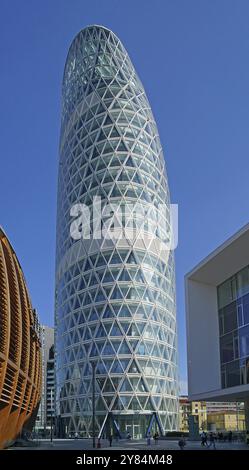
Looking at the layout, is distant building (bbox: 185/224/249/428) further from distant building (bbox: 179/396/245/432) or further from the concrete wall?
distant building (bbox: 179/396/245/432)

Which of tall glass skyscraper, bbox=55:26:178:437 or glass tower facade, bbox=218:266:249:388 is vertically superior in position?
tall glass skyscraper, bbox=55:26:178:437

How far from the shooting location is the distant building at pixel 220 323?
115 feet

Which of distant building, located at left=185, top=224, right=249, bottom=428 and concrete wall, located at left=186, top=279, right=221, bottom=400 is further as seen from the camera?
concrete wall, located at left=186, top=279, right=221, bottom=400

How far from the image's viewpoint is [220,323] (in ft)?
131

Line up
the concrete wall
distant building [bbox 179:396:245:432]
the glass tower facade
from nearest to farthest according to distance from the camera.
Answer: the glass tower facade → the concrete wall → distant building [bbox 179:396:245:432]

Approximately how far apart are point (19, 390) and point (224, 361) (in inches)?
515

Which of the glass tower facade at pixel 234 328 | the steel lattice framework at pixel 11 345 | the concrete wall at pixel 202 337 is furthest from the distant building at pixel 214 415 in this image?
the steel lattice framework at pixel 11 345

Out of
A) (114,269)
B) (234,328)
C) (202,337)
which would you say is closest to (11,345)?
(234,328)

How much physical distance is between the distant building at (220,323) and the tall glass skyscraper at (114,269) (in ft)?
142

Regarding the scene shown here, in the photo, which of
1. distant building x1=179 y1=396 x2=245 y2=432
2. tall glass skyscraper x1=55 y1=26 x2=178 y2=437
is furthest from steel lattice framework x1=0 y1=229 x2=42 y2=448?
distant building x1=179 y1=396 x2=245 y2=432

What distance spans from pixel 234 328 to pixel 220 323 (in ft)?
9.63

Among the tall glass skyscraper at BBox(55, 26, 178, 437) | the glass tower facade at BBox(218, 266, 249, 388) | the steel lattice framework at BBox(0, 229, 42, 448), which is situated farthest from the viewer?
the tall glass skyscraper at BBox(55, 26, 178, 437)

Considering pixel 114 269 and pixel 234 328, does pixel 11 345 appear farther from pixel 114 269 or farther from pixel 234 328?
pixel 114 269

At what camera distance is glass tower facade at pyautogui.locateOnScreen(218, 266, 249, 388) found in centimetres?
3516
